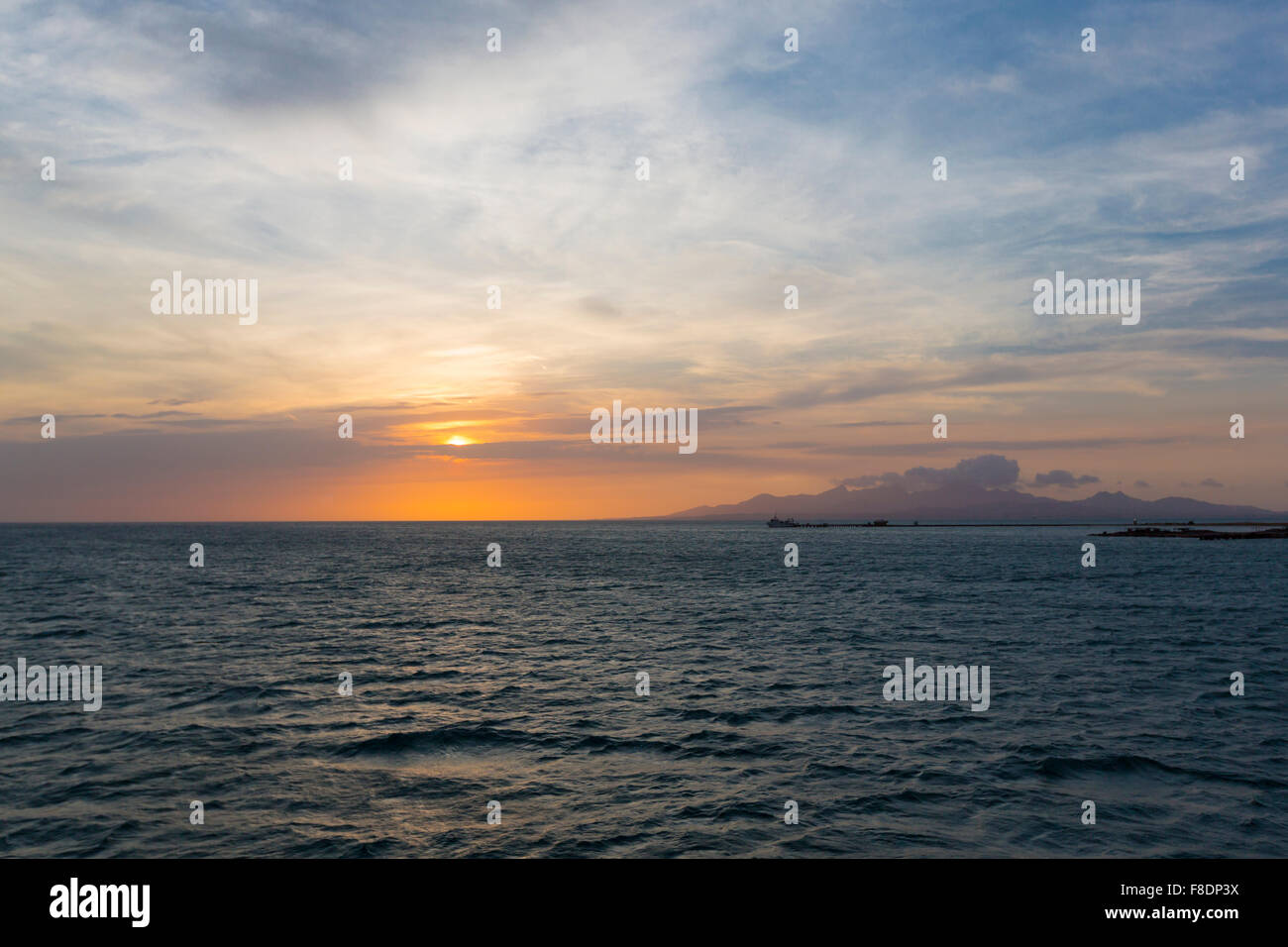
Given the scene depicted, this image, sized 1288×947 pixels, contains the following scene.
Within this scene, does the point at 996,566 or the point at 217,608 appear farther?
the point at 996,566

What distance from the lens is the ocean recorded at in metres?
17.1

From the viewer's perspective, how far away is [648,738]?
24.3 metres

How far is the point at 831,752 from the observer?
22.8 meters

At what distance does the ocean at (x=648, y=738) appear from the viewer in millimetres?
17062

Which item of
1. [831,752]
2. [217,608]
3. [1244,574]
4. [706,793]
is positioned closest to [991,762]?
[831,752]

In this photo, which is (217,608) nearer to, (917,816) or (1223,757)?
(917,816)
